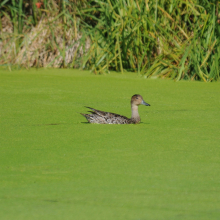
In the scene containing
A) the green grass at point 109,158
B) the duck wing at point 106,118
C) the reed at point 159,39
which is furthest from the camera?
the reed at point 159,39

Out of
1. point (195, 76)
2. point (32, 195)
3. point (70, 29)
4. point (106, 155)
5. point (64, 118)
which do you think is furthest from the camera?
point (70, 29)

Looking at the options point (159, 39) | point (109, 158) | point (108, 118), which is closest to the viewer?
point (109, 158)

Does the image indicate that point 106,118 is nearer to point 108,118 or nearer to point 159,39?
point 108,118

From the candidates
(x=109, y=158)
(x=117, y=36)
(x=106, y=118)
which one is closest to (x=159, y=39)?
(x=117, y=36)

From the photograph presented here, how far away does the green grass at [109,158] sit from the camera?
2432 millimetres

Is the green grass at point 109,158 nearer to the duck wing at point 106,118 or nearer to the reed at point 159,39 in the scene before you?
the duck wing at point 106,118

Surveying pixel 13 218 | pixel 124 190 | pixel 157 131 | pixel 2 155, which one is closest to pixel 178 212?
pixel 124 190

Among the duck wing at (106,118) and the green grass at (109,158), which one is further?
the duck wing at (106,118)

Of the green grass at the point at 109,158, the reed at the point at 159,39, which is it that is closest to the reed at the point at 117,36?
the reed at the point at 159,39

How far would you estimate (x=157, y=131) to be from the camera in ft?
13.1

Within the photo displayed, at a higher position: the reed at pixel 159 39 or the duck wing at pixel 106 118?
the reed at pixel 159 39

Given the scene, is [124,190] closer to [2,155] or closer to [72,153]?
[72,153]

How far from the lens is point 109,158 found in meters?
3.19

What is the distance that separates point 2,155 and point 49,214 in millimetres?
1028
